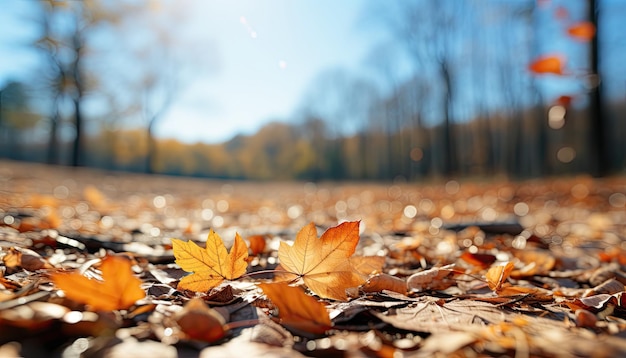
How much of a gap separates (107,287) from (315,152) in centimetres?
3695

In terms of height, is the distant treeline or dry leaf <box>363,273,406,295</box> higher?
the distant treeline

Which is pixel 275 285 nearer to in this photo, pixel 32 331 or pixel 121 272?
pixel 121 272

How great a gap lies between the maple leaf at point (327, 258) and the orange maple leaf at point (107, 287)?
268 millimetres

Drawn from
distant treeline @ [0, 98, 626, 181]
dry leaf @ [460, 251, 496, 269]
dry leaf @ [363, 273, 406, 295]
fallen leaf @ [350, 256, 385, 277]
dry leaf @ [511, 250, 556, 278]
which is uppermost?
distant treeline @ [0, 98, 626, 181]

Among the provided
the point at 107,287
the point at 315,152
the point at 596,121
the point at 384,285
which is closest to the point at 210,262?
the point at 107,287

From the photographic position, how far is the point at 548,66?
247cm

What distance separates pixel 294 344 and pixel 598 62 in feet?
27.2

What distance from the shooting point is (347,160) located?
3938cm

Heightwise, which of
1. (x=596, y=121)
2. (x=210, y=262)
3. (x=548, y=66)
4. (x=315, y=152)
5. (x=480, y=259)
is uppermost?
(x=315, y=152)

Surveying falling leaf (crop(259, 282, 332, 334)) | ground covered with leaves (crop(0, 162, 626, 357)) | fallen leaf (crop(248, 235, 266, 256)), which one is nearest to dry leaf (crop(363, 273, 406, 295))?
ground covered with leaves (crop(0, 162, 626, 357))

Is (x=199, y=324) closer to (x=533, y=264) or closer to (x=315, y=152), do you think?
(x=533, y=264)

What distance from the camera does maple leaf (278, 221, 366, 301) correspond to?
703mm

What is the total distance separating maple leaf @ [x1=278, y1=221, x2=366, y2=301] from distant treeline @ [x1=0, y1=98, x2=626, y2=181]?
27.6m

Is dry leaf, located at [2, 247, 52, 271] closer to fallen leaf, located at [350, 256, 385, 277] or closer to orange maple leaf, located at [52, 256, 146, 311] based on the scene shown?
orange maple leaf, located at [52, 256, 146, 311]
